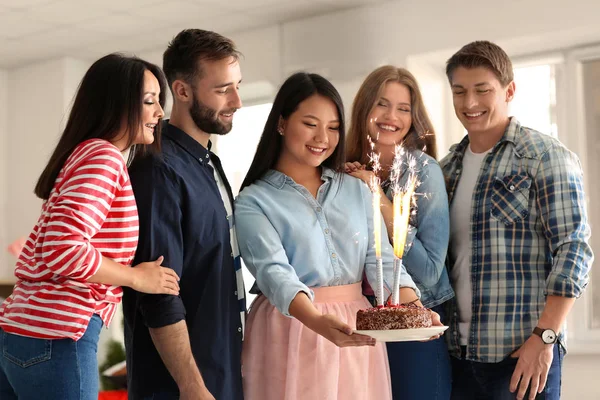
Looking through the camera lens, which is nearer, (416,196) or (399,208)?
(399,208)

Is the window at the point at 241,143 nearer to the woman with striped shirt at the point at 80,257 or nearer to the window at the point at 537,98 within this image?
the window at the point at 537,98

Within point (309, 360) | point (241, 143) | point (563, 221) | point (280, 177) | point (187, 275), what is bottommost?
point (309, 360)

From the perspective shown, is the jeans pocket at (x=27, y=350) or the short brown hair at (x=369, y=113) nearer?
the jeans pocket at (x=27, y=350)

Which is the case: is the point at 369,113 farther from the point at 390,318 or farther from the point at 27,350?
the point at 27,350

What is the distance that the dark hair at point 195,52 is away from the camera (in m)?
2.35

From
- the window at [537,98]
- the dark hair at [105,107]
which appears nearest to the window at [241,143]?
the window at [537,98]

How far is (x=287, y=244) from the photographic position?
2322 millimetres

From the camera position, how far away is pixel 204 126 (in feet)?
7.73

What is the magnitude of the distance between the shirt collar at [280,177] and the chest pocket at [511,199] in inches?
19.5

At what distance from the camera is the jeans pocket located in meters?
1.85

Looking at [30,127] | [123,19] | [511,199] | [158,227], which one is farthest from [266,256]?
[30,127]

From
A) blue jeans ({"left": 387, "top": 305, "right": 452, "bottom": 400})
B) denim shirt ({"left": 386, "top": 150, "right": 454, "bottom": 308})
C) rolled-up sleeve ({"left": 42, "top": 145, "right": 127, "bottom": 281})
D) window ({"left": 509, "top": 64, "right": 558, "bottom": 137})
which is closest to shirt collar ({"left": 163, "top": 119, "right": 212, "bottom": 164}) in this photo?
rolled-up sleeve ({"left": 42, "top": 145, "right": 127, "bottom": 281})

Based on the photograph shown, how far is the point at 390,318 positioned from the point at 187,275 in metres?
0.53

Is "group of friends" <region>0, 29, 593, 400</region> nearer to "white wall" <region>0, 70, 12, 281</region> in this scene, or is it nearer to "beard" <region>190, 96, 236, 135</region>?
"beard" <region>190, 96, 236, 135</region>
